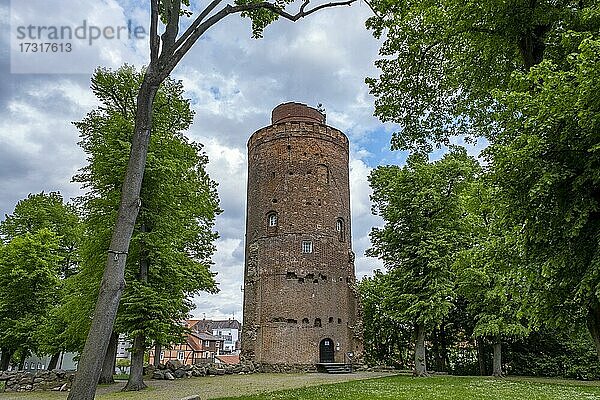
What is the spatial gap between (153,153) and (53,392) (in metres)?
9.30

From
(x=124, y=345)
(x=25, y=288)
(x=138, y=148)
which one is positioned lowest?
(x=124, y=345)

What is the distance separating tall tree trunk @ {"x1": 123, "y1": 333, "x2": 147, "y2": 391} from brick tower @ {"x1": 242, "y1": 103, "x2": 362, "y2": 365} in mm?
12408

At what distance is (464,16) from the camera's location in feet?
29.8

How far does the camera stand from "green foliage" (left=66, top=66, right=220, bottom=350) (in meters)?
18.2

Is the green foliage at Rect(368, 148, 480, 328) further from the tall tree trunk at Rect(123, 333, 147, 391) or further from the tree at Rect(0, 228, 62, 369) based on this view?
the tree at Rect(0, 228, 62, 369)

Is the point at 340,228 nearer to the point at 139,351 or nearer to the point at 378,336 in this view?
the point at 378,336

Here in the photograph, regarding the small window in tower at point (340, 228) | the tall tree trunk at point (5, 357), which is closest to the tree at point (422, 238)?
the small window in tower at point (340, 228)

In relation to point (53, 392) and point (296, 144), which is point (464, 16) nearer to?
point (53, 392)

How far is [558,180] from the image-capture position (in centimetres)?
681

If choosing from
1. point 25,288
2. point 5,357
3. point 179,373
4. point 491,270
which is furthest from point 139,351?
point 491,270

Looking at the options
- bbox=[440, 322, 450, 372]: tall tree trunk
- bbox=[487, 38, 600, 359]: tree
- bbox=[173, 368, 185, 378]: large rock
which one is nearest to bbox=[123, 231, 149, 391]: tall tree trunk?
bbox=[173, 368, 185, 378]: large rock

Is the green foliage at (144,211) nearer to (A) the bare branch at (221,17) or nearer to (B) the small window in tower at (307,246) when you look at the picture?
(A) the bare branch at (221,17)

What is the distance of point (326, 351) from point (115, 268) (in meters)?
24.5

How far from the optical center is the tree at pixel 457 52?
8625 millimetres
